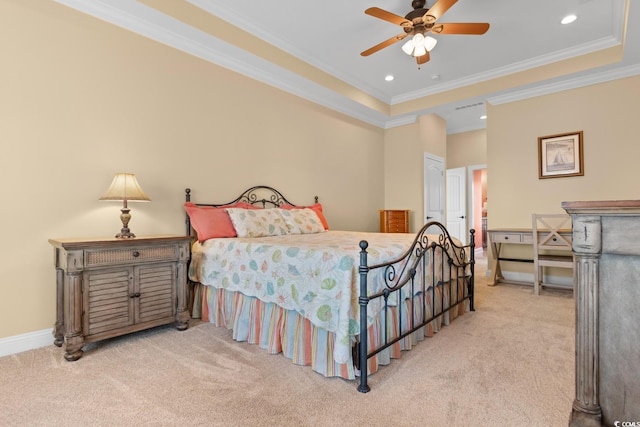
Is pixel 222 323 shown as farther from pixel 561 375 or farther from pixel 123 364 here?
pixel 561 375

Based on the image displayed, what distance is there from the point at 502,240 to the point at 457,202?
3275 mm

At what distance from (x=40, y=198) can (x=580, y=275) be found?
137 inches

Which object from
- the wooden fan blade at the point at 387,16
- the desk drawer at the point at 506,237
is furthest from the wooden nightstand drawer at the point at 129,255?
the desk drawer at the point at 506,237

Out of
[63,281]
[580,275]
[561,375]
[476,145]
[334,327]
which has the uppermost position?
[476,145]

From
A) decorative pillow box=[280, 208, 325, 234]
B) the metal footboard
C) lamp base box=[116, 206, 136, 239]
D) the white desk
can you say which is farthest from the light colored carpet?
the white desk

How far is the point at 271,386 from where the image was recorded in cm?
188

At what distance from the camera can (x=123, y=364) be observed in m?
2.16

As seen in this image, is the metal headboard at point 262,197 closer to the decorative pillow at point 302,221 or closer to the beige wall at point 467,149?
the decorative pillow at point 302,221

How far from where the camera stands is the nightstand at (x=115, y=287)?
7.29 ft

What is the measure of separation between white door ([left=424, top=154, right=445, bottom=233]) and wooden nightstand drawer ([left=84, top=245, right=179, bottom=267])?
14.6 ft

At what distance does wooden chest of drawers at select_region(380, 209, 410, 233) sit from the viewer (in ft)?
18.4

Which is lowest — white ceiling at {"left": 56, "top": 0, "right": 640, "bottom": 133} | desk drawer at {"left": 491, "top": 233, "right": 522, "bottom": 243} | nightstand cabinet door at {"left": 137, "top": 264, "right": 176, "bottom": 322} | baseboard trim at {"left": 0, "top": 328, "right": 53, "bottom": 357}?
baseboard trim at {"left": 0, "top": 328, "right": 53, "bottom": 357}

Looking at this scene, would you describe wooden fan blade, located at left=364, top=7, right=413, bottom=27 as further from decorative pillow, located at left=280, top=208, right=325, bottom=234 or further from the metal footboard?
decorative pillow, located at left=280, top=208, right=325, bottom=234

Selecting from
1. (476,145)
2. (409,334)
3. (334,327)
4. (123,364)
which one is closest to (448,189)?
(476,145)
